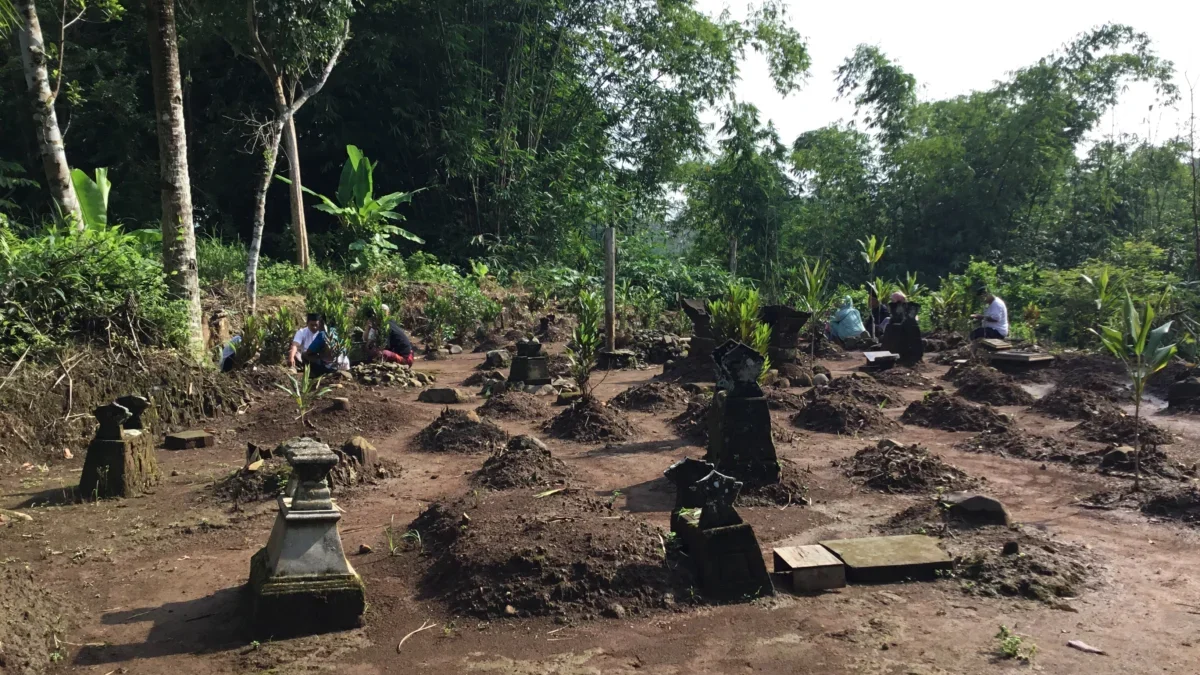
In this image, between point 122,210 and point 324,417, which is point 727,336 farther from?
point 122,210

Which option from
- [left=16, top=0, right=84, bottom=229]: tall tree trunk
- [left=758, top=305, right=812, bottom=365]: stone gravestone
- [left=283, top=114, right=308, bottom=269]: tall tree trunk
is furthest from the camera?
[left=283, top=114, right=308, bottom=269]: tall tree trunk

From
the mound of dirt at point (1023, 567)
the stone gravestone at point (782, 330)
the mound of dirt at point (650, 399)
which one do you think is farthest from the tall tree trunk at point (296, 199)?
the mound of dirt at point (1023, 567)

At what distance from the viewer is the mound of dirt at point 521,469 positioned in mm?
6668

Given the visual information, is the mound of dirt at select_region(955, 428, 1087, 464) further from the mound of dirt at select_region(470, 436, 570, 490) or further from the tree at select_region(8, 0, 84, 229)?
the tree at select_region(8, 0, 84, 229)

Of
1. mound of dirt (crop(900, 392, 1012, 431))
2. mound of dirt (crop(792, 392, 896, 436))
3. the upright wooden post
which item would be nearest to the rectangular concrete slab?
mound of dirt (crop(792, 392, 896, 436))

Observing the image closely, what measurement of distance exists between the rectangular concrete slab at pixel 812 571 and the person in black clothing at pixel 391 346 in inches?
327

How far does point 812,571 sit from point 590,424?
13.8 ft

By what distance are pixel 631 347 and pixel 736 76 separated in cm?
1613

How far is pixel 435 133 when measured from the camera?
73.8 feet

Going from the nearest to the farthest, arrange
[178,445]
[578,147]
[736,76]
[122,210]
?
[178,445], [122,210], [578,147], [736,76]

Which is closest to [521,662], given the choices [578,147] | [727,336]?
[727,336]

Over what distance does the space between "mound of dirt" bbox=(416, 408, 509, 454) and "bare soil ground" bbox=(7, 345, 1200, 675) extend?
2.60 ft

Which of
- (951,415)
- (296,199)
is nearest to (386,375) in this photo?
(951,415)

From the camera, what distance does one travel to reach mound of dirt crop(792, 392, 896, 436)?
9.09 meters
